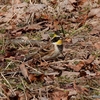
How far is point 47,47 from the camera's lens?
6.18m

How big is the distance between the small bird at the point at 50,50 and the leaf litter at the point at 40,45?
0.07m

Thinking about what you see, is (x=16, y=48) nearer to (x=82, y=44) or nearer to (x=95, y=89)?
(x=82, y=44)

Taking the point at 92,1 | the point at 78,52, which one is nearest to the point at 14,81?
the point at 78,52

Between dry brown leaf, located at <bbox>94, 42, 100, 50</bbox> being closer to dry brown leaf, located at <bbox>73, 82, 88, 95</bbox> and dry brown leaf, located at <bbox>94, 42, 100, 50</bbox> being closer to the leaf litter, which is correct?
the leaf litter

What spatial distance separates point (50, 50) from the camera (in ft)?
20.0

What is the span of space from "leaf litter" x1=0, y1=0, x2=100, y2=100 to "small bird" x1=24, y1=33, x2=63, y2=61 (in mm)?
67

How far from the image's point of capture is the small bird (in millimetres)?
6016

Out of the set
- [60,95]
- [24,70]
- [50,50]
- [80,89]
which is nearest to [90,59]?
[50,50]

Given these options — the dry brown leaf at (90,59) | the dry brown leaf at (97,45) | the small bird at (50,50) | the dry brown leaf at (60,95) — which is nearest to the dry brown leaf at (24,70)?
the small bird at (50,50)

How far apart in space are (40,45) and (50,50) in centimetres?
35

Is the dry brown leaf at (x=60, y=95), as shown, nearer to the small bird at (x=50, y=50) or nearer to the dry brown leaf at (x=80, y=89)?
the dry brown leaf at (x=80, y=89)

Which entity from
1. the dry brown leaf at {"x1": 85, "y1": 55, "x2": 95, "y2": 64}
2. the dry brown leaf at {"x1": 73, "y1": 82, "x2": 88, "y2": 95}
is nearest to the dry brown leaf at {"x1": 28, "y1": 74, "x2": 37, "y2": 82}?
the dry brown leaf at {"x1": 73, "y1": 82, "x2": 88, "y2": 95}

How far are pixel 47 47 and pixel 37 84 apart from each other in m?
0.96

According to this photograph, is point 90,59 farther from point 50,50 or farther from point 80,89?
point 80,89
